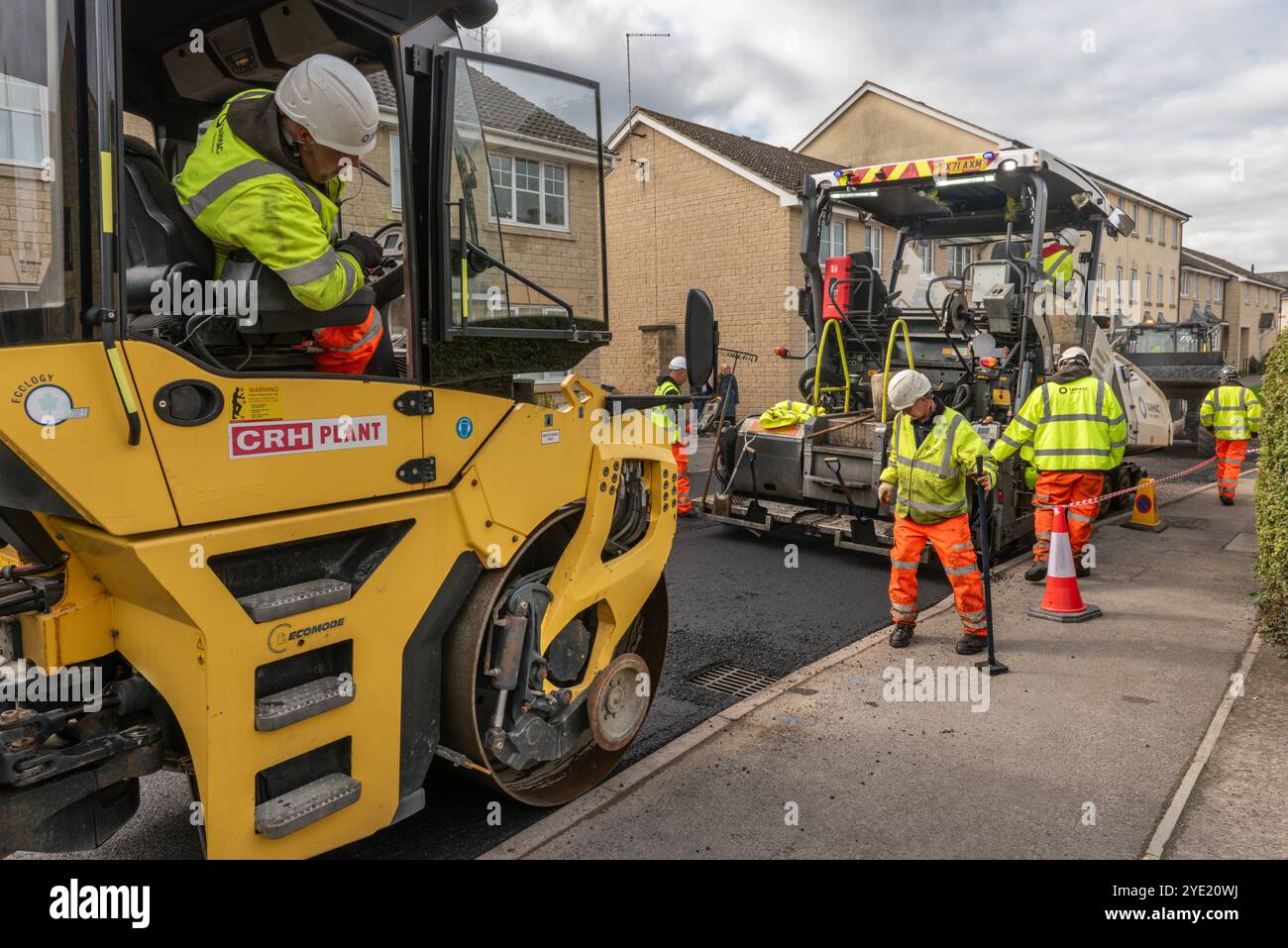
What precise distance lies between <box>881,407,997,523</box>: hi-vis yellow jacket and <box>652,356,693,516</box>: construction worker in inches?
55.2

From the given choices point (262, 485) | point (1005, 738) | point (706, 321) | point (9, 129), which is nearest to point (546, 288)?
point (706, 321)

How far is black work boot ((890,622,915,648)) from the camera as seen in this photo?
5609 millimetres

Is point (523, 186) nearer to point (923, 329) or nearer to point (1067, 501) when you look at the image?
point (1067, 501)

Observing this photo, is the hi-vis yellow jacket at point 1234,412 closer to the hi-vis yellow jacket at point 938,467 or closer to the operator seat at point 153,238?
the hi-vis yellow jacket at point 938,467

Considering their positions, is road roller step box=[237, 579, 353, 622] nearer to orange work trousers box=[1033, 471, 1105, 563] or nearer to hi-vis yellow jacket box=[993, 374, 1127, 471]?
hi-vis yellow jacket box=[993, 374, 1127, 471]

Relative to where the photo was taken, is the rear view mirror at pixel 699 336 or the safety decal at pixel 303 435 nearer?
the safety decal at pixel 303 435

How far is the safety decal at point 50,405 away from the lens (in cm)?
200

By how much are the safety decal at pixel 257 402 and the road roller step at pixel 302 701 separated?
760 mm

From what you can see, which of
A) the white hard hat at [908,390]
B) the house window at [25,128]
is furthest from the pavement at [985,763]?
the house window at [25,128]

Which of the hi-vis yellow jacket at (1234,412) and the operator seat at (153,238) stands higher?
the operator seat at (153,238)

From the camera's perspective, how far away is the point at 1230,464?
34.7 feet

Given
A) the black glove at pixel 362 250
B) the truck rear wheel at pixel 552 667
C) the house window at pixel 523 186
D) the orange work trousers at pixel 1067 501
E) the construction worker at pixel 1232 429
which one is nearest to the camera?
the black glove at pixel 362 250

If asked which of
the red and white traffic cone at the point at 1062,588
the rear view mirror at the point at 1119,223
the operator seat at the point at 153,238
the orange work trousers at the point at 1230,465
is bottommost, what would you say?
the red and white traffic cone at the point at 1062,588

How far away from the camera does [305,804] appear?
102 inches
